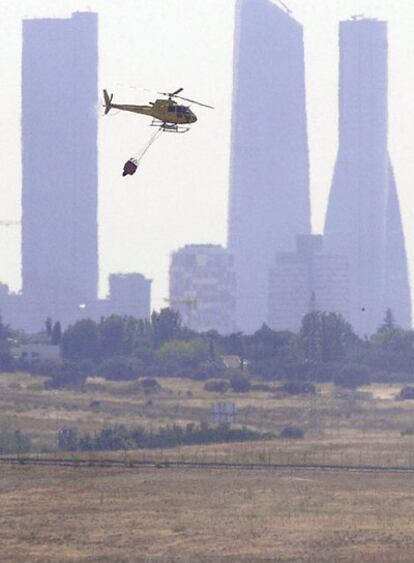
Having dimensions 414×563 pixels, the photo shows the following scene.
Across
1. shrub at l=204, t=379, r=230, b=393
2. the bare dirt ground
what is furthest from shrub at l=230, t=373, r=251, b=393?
the bare dirt ground

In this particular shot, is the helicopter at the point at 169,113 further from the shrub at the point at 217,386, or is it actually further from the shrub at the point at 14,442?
the shrub at the point at 217,386

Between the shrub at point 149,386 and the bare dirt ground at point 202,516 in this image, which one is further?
the shrub at point 149,386

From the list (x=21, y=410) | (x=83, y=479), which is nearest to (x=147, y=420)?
(x=21, y=410)

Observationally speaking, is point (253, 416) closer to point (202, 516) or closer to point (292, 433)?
point (292, 433)

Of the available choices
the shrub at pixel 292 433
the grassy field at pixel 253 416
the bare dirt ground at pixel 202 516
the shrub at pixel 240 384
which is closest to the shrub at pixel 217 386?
the shrub at pixel 240 384

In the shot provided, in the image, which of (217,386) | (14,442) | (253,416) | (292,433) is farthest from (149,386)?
(14,442)

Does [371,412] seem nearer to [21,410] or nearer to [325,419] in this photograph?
[325,419]

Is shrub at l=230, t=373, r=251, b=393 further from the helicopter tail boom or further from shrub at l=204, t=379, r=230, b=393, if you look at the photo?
the helicopter tail boom
